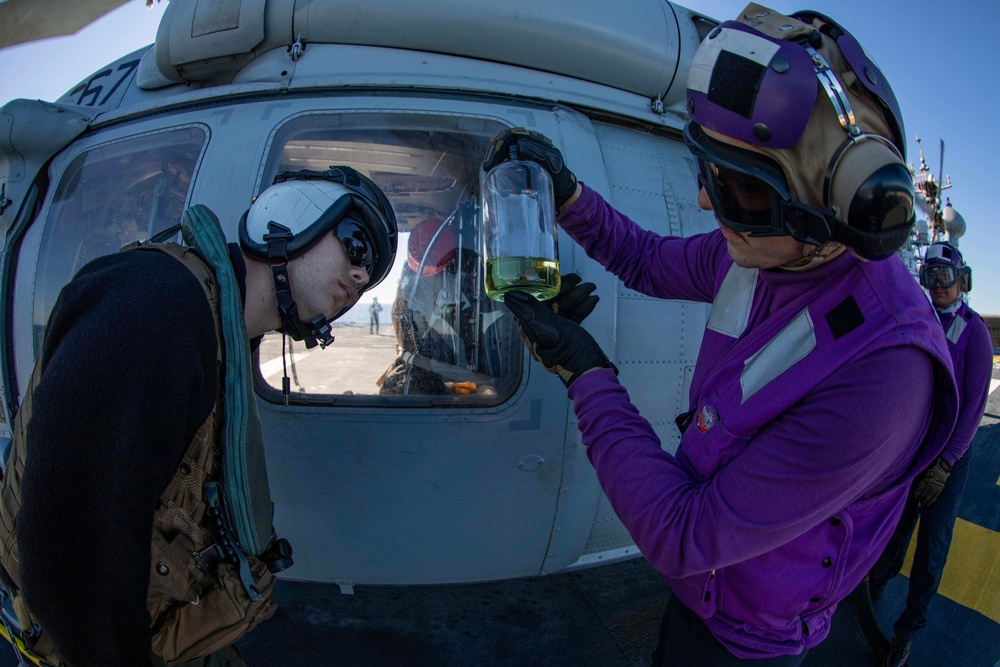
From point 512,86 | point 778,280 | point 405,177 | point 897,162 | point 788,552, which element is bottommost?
point 788,552

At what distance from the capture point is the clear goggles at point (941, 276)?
130 inches

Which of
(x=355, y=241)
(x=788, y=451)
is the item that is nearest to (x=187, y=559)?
(x=355, y=241)

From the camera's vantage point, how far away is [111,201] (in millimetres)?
2457

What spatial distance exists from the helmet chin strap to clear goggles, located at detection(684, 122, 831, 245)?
0.97m

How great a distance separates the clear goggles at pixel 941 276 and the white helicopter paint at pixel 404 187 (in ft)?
5.99

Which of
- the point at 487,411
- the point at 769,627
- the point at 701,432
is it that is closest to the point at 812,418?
the point at 701,432

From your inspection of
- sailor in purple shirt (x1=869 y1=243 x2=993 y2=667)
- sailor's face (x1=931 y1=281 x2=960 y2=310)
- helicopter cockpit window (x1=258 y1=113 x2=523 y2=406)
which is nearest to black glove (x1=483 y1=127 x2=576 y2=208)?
helicopter cockpit window (x1=258 y1=113 x2=523 y2=406)

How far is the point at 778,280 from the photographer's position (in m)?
1.29

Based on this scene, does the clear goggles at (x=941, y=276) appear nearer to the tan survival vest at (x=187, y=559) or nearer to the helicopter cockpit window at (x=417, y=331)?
the helicopter cockpit window at (x=417, y=331)

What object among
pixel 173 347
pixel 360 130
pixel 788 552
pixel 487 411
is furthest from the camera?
pixel 360 130

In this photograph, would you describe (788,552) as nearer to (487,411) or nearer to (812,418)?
(812,418)

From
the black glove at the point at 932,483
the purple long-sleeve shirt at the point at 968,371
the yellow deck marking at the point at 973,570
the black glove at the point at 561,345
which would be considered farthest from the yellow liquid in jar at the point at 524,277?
the yellow deck marking at the point at 973,570

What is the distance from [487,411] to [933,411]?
1298 millimetres

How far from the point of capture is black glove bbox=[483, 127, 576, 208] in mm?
1739
